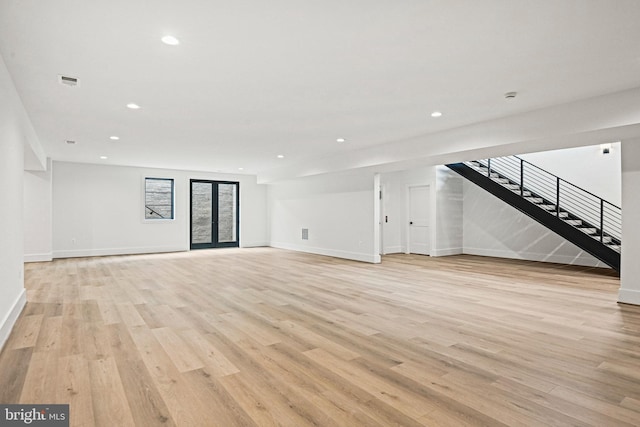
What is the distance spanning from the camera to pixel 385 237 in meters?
10.2

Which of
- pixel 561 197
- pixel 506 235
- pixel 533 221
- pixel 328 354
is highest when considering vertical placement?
pixel 561 197

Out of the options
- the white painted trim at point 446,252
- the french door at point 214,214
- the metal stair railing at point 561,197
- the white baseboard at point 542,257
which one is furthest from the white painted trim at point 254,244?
the metal stair railing at point 561,197

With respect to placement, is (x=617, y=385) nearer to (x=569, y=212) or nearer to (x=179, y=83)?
(x=179, y=83)

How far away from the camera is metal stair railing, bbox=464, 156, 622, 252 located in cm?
736

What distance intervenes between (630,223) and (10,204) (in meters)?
7.18

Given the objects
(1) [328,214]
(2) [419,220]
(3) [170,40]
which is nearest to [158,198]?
(1) [328,214]

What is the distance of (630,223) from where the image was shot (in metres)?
4.55

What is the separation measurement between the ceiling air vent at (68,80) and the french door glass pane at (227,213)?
8066 mm

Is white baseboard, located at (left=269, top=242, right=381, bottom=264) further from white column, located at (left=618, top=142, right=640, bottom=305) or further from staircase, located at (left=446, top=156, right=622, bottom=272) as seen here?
white column, located at (left=618, top=142, right=640, bottom=305)

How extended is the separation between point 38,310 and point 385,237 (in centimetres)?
798

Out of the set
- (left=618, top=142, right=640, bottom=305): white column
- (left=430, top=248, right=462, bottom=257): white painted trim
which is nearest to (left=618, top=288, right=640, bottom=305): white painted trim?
(left=618, top=142, right=640, bottom=305): white column

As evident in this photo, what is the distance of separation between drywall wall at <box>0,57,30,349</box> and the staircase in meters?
8.72

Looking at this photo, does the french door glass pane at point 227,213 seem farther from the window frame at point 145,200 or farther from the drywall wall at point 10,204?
the drywall wall at point 10,204

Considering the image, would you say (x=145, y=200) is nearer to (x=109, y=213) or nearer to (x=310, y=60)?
(x=109, y=213)
